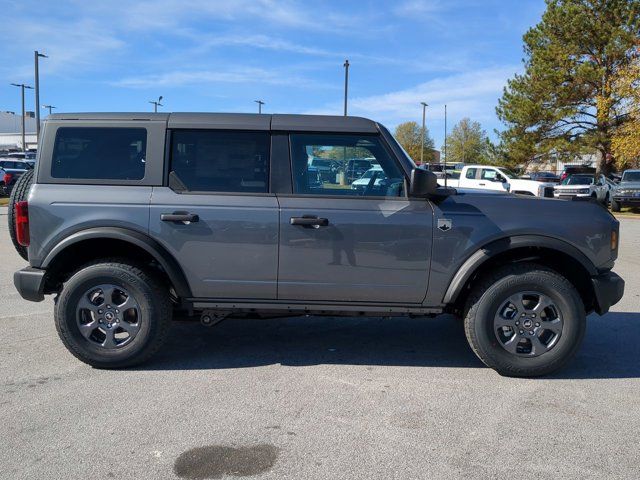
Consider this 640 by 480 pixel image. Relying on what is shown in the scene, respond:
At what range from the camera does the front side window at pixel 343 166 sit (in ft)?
14.9

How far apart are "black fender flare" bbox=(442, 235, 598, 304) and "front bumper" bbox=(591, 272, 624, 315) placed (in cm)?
21

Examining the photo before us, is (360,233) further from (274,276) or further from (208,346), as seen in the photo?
(208,346)

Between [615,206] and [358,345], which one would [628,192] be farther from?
[358,345]

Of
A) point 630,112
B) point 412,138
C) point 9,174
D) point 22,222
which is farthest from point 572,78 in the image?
point 412,138

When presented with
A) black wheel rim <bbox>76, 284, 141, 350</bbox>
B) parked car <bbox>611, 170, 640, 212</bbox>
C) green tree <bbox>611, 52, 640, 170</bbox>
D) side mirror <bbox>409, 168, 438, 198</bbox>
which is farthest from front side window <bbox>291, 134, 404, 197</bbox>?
green tree <bbox>611, 52, 640, 170</bbox>

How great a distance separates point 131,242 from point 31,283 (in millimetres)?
890

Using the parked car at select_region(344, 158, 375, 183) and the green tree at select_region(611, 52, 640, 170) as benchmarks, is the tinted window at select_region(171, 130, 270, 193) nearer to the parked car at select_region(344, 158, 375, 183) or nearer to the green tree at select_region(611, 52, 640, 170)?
the parked car at select_region(344, 158, 375, 183)

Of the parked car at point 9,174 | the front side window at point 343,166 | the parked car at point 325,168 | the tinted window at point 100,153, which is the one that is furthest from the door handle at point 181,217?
the parked car at point 9,174

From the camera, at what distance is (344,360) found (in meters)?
4.89

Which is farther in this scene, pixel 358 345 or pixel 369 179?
pixel 358 345

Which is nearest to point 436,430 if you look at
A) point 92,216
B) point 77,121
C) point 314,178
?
point 314,178

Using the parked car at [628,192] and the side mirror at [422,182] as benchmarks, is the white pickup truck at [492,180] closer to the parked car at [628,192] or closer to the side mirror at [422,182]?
the parked car at [628,192]

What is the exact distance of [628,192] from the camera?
2386cm

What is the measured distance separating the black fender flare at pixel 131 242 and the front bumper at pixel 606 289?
3.23 meters
